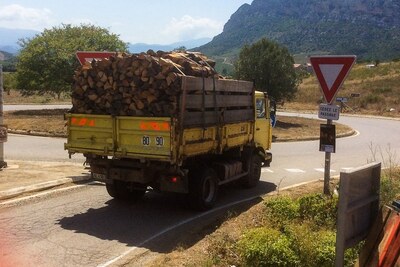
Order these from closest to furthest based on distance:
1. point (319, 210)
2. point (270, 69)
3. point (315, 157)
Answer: point (319, 210) → point (315, 157) → point (270, 69)

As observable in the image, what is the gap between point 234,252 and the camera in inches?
233

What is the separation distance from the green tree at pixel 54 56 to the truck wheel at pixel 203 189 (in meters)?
22.4

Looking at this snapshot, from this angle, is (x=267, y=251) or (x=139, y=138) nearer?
(x=267, y=251)

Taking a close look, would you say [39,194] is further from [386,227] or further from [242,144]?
[386,227]

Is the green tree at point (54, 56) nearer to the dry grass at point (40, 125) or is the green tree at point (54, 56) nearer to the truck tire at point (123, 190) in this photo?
the dry grass at point (40, 125)

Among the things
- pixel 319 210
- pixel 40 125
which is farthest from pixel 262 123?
pixel 40 125

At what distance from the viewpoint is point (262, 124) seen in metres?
11.7

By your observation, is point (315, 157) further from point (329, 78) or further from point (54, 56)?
point (54, 56)

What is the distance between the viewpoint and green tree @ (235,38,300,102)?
32.8m

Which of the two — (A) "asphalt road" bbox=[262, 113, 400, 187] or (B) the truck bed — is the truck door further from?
(B) the truck bed

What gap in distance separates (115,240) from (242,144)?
4266 millimetres

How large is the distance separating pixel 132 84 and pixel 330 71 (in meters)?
3.35

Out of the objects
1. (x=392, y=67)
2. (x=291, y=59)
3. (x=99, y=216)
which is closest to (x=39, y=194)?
(x=99, y=216)

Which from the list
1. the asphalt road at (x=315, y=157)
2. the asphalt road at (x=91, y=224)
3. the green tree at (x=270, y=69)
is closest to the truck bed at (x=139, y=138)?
the asphalt road at (x=91, y=224)
